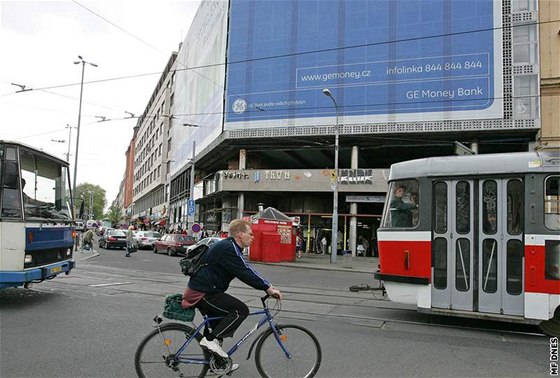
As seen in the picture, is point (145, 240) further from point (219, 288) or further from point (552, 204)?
point (219, 288)

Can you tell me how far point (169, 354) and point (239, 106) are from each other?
33.4 m

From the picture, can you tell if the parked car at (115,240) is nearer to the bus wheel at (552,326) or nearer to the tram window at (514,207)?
the tram window at (514,207)

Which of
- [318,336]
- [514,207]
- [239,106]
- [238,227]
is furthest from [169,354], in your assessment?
[239,106]

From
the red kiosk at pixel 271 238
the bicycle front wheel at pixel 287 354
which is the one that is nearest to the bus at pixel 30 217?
the bicycle front wheel at pixel 287 354

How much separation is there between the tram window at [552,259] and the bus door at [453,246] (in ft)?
3.42

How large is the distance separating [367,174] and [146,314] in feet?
87.0

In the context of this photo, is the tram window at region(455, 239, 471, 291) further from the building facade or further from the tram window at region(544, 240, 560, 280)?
the building facade

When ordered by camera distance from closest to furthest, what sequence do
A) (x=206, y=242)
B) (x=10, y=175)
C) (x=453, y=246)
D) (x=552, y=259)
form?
1. (x=552, y=259)
2. (x=453, y=246)
3. (x=10, y=175)
4. (x=206, y=242)

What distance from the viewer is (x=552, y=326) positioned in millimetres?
7141

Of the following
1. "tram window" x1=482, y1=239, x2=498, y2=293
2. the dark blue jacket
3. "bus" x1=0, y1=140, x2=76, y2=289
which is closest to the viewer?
the dark blue jacket

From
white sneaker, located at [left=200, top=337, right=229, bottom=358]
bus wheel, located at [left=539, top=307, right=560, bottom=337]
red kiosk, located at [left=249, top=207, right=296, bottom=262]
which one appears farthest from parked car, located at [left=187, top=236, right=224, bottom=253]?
bus wheel, located at [left=539, top=307, right=560, bottom=337]

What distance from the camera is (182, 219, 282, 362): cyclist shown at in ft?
14.3

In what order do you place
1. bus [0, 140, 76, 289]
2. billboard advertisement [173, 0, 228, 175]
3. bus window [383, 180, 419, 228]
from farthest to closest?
billboard advertisement [173, 0, 228, 175] < bus window [383, 180, 419, 228] < bus [0, 140, 76, 289]

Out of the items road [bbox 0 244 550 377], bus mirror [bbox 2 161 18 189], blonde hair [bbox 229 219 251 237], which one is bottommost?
road [bbox 0 244 550 377]
